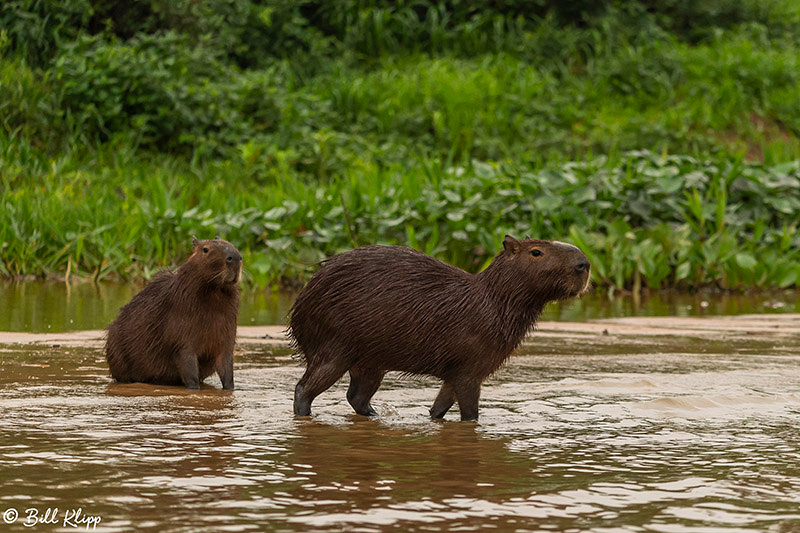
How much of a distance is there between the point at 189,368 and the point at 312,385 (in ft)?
3.50

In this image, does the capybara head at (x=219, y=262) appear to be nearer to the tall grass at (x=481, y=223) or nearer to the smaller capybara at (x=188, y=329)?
the smaller capybara at (x=188, y=329)

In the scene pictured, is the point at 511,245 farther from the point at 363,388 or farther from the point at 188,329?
the point at 188,329

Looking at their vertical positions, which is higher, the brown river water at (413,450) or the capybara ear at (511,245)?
the capybara ear at (511,245)

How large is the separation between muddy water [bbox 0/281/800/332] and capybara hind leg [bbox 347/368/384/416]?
3298mm

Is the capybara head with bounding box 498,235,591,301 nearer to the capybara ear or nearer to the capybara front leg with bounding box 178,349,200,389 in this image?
the capybara ear

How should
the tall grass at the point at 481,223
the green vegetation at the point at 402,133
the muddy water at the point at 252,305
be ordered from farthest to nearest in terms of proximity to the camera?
the green vegetation at the point at 402,133 < the tall grass at the point at 481,223 < the muddy water at the point at 252,305

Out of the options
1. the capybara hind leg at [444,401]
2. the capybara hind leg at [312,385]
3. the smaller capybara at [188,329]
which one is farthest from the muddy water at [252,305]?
the capybara hind leg at [444,401]

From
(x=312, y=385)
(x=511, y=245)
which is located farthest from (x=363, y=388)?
(x=511, y=245)

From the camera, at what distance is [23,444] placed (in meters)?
4.11

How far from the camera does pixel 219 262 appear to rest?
577cm

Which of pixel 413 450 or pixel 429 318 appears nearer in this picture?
pixel 413 450

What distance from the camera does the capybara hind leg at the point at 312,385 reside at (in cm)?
498

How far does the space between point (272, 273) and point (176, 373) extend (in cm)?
554

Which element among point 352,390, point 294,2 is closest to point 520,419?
point 352,390
